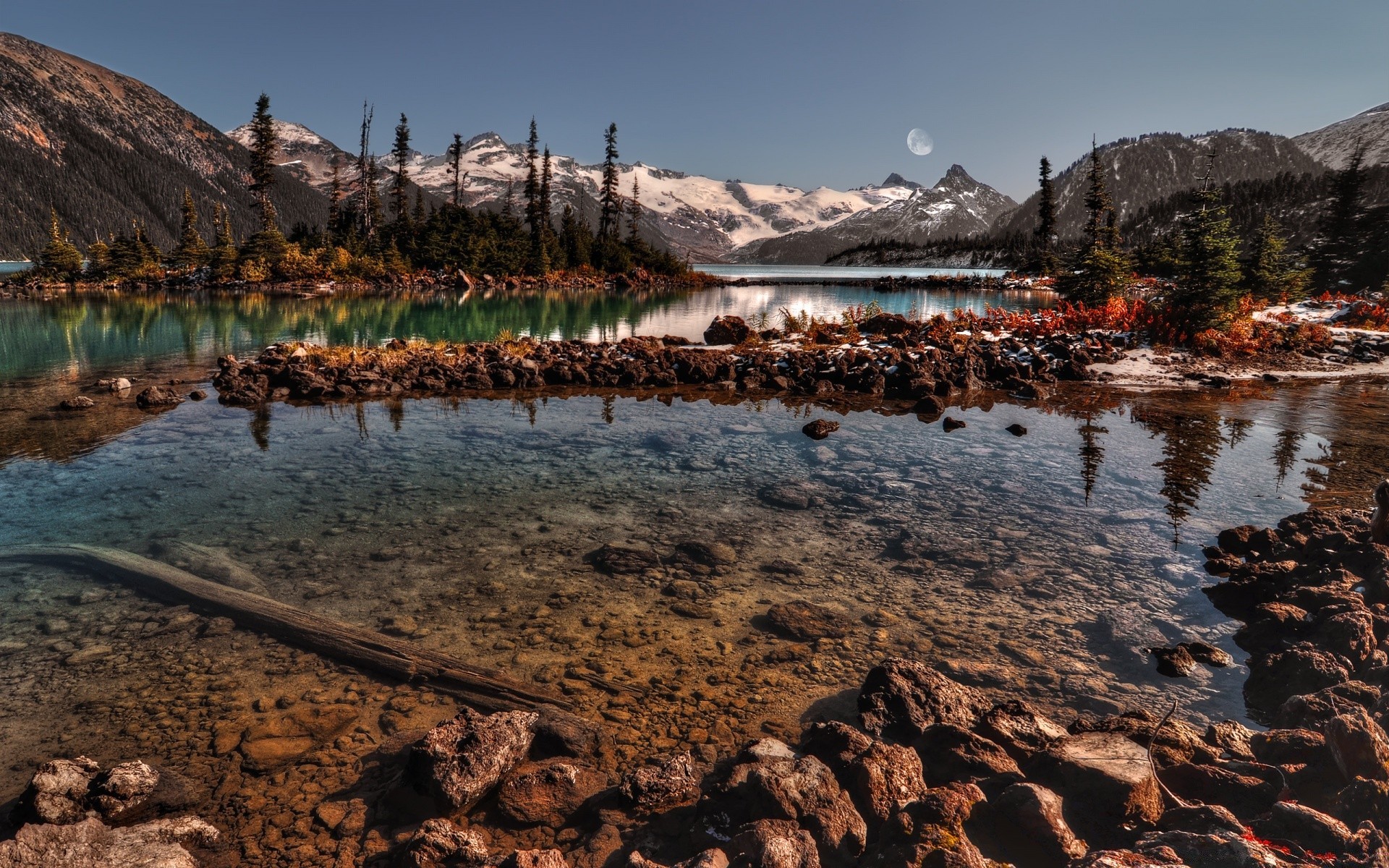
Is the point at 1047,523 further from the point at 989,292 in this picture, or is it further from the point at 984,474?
the point at 989,292

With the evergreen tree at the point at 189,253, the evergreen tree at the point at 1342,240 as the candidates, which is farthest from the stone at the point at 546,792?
the evergreen tree at the point at 189,253

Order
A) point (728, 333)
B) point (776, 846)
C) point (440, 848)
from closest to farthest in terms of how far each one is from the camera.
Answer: point (776, 846)
point (440, 848)
point (728, 333)

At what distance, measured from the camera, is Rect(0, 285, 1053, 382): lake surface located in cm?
2909

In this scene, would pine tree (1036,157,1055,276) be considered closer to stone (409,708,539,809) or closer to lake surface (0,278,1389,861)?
lake surface (0,278,1389,861)

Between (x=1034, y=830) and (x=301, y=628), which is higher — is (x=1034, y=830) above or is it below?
above

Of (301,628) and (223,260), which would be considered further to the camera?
(223,260)

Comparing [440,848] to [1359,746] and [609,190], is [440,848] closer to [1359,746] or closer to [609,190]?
[1359,746]

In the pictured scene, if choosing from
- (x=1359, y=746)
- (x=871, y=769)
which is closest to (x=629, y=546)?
(x=871, y=769)

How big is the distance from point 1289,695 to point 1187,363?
24875 mm

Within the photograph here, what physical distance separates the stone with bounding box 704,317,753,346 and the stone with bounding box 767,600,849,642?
80.5ft

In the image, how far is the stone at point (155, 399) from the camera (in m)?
18.2

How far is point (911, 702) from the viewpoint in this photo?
18.8 ft

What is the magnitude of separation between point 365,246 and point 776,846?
90478 millimetres

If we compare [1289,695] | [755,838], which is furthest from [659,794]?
[1289,695]
